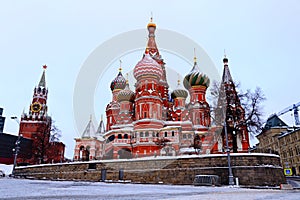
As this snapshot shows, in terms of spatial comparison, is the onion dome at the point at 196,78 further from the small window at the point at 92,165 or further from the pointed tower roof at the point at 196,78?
the small window at the point at 92,165

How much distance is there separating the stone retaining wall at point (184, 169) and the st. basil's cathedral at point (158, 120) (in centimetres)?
407

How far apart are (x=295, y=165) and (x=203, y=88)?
906 inches

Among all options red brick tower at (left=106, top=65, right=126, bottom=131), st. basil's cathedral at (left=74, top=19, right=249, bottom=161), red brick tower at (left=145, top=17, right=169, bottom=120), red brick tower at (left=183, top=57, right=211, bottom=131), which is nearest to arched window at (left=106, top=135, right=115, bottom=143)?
st. basil's cathedral at (left=74, top=19, right=249, bottom=161)

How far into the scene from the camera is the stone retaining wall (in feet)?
68.8

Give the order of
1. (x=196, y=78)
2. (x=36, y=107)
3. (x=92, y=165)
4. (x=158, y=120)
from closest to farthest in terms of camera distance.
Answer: (x=92, y=165), (x=158, y=120), (x=196, y=78), (x=36, y=107)

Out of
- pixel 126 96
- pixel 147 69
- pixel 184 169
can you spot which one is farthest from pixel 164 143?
pixel 126 96

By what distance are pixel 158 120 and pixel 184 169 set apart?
1502 cm

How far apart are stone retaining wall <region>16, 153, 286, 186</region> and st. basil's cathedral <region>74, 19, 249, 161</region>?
4074 mm

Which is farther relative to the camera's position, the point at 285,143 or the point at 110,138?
the point at 285,143

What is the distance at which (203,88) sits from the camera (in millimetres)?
44719

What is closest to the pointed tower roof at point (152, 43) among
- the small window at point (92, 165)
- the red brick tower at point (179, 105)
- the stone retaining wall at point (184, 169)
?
the red brick tower at point (179, 105)

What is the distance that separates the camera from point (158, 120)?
37.1 metres

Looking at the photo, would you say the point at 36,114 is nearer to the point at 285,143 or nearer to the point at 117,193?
the point at 285,143

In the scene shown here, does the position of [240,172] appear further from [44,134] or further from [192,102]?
[44,134]
